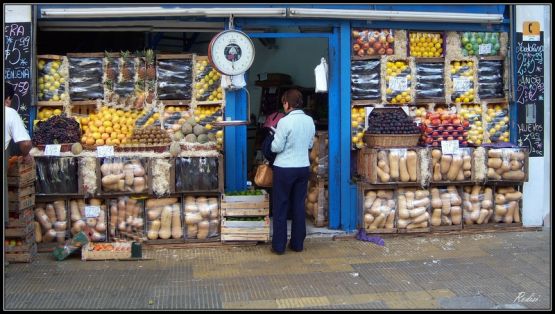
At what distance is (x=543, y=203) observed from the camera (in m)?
8.07

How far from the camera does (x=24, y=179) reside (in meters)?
6.26

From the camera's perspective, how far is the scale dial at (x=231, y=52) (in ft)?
22.1

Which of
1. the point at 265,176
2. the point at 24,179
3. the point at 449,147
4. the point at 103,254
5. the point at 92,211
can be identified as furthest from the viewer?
the point at 449,147

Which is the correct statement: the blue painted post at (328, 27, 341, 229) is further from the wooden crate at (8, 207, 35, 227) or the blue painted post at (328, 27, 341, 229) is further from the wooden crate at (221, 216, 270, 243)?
the wooden crate at (8, 207, 35, 227)

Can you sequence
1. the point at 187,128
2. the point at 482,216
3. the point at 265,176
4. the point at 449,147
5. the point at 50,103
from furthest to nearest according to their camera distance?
the point at 482,216 → the point at 449,147 → the point at 187,128 → the point at 50,103 → the point at 265,176

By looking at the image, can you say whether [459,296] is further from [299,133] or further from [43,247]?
[43,247]

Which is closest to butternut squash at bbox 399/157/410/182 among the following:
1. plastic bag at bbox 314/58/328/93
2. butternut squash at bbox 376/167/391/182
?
butternut squash at bbox 376/167/391/182

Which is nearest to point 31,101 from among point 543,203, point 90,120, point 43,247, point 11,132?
point 90,120

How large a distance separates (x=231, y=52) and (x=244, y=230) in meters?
2.03

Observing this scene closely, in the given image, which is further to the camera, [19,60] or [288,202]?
[19,60]

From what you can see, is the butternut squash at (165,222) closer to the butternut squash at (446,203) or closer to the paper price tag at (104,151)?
the paper price tag at (104,151)

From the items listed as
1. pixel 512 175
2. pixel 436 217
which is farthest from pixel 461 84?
pixel 436 217

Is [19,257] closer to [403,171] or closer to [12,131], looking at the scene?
[12,131]

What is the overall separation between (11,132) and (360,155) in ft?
13.3
